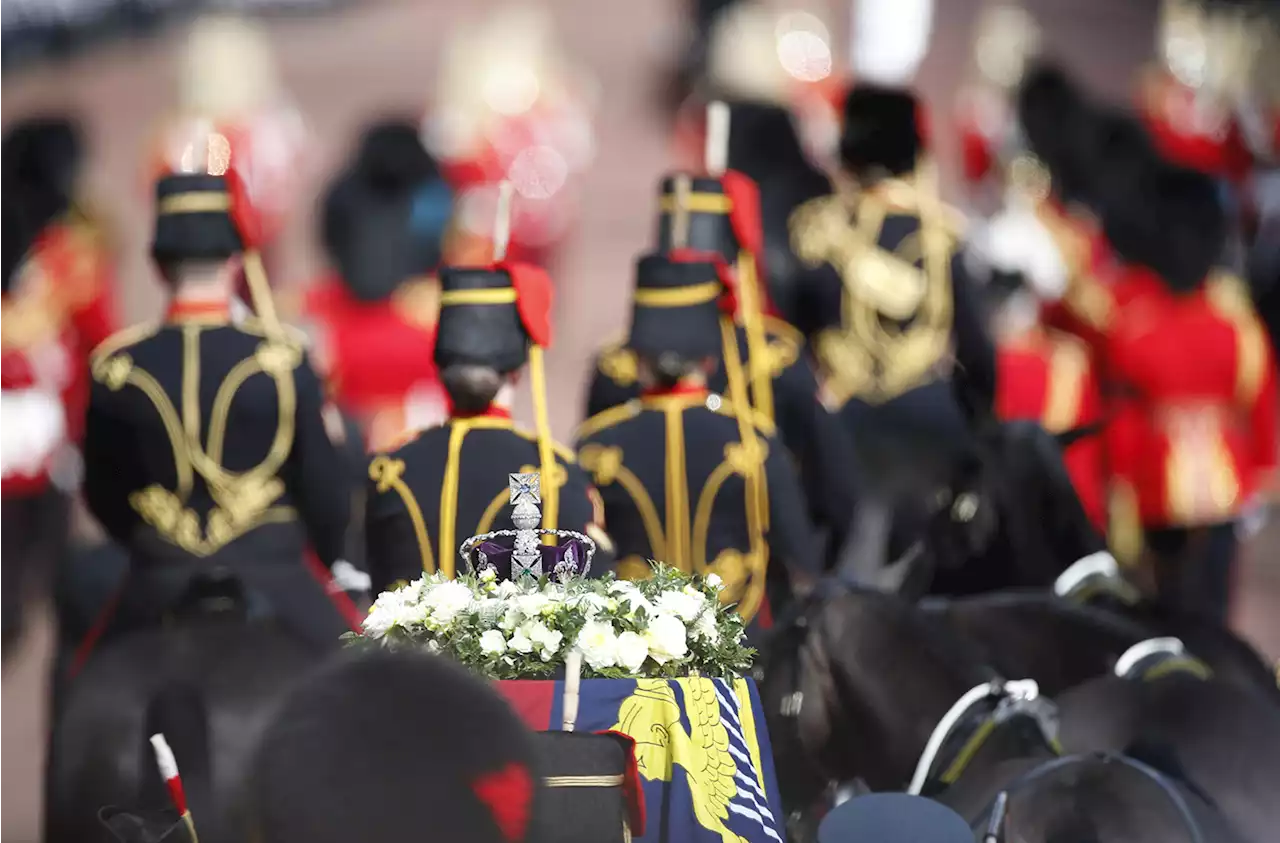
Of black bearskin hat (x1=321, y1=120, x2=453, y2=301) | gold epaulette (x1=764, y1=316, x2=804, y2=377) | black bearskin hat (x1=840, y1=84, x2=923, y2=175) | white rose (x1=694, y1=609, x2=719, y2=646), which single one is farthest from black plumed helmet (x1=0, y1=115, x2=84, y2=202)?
white rose (x1=694, y1=609, x2=719, y2=646)

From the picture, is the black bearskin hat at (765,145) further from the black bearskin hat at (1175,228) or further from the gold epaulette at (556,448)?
the gold epaulette at (556,448)

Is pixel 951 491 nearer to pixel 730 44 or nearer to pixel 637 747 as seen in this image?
pixel 637 747

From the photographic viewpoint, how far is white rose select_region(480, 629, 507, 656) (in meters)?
3.30

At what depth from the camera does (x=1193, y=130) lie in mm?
12805

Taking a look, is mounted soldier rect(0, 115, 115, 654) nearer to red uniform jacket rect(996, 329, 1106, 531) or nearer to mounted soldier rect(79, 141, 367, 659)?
mounted soldier rect(79, 141, 367, 659)

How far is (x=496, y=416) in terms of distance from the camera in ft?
14.1

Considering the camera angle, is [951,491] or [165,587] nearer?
[165,587]

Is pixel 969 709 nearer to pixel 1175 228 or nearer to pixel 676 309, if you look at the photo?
pixel 676 309

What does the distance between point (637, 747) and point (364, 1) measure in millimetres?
12439

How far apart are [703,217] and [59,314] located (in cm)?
354

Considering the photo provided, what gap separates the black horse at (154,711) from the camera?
4074 millimetres

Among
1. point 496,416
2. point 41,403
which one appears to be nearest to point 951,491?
point 496,416

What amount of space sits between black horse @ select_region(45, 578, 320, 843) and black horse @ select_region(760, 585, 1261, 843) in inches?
37.2

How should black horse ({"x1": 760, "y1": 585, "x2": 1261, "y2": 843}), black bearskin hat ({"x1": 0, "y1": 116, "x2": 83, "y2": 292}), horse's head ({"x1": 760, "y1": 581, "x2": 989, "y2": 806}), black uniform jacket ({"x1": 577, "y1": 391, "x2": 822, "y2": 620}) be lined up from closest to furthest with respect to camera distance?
black horse ({"x1": 760, "y1": 585, "x2": 1261, "y2": 843}), horse's head ({"x1": 760, "y1": 581, "x2": 989, "y2": 806}), black uniform jacket ({"x1": 577, "y1": 391, "x2": 822, "y2": 620}), black bearskin hat ({"x1": 0, "y1": 116, "x2": 83, "y2": 292})
